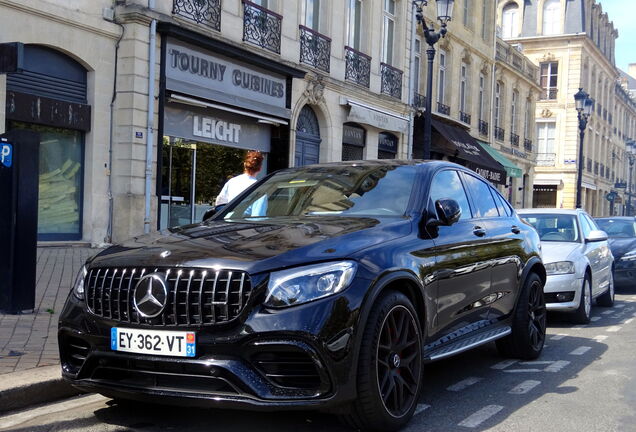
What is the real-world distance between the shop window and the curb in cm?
1704

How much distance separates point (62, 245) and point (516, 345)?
904 centimetres

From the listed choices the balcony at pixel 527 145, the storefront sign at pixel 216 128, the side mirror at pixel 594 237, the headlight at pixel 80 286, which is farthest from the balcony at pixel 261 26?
the balcony at pixel 527 145

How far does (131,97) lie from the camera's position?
13836 mm

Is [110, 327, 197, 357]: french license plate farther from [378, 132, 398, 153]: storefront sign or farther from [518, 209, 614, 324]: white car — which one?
[378, 132, 398, 153]: storefront sign

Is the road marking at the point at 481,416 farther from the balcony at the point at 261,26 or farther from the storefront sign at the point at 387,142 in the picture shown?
the storefront sign at the point at 387,142

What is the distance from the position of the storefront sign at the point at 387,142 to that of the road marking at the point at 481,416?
19.4 m

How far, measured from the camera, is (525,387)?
5.49m

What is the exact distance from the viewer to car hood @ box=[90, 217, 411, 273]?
3.85 meters

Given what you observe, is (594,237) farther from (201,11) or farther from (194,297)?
(201,11)

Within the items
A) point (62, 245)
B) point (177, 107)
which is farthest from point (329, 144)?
point (62, 245)

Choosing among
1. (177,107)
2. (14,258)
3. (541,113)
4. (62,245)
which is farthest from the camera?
A: (541,113)

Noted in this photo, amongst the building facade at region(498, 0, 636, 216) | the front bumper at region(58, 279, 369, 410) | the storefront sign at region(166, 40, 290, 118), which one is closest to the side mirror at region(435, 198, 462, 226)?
the front bumper at region(58, 279, 369, 410)

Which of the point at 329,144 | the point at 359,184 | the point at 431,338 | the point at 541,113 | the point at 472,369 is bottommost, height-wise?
the point at 472,369

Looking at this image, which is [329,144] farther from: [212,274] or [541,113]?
[541,113]
